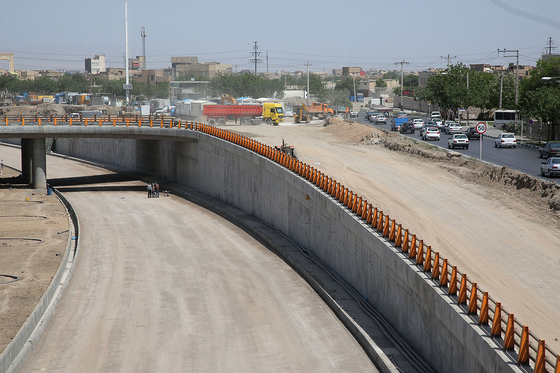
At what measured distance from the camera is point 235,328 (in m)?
22.9

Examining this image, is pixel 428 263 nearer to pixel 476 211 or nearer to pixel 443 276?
pixel 443 276

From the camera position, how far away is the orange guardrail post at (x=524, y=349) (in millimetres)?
12111

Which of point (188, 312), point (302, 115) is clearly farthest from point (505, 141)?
point (302, 115)

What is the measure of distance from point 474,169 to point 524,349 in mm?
30005

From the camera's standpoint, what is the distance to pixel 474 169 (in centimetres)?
4062

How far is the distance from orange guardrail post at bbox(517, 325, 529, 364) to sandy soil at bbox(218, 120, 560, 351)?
10.5 feet

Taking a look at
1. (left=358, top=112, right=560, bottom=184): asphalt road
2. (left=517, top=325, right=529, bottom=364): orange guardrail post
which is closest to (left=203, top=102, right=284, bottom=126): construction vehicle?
(left=358, top=112, right=560, bottom=184): asphalt road

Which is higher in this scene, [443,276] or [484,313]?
[443,276]

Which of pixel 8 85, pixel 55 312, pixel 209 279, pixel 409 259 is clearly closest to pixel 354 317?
pixel 409 259

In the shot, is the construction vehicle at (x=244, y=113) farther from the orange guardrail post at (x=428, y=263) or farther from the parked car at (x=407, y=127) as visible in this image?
the orange guardrail post at (x=428, y=263)

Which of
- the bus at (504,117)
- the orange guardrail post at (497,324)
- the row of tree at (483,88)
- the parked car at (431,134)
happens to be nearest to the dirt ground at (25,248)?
the orange guardrail post at (497,324)

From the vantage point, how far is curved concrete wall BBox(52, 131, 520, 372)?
15180 mm

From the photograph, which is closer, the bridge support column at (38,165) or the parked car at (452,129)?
the bridge support column at (38,165)

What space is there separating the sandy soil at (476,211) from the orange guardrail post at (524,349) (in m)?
3.19
